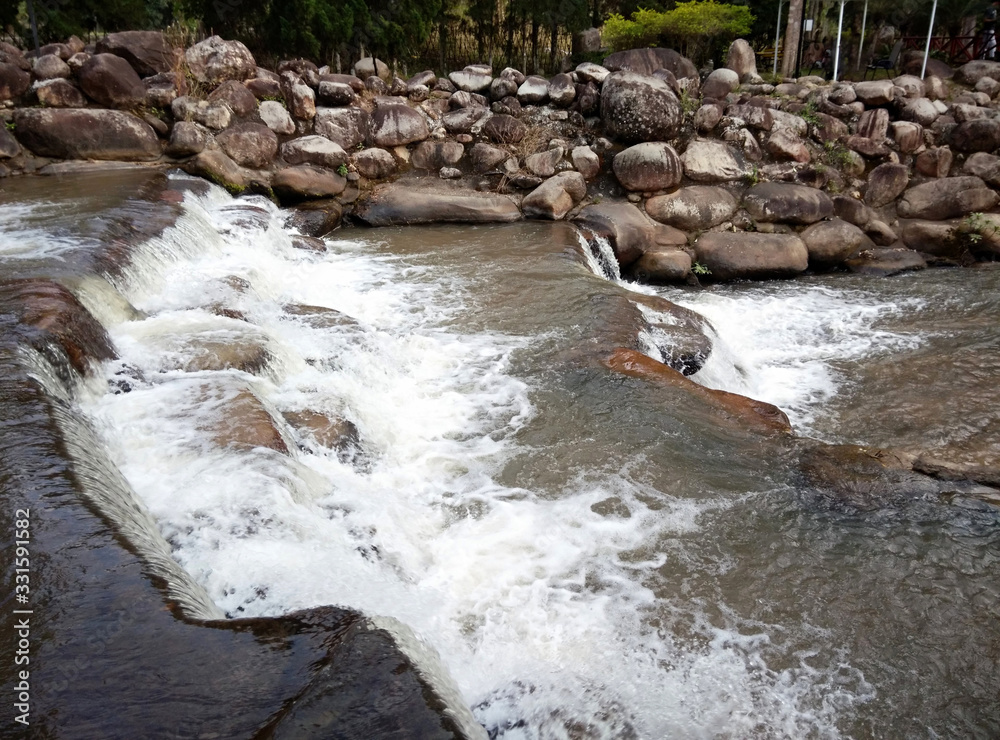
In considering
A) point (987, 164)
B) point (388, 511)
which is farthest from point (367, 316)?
point (987, 164)

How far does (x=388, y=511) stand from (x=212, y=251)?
4.75m

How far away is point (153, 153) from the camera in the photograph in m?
9.86

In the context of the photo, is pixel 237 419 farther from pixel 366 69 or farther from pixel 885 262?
pixel 366 69

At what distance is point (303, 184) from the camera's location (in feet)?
32.7

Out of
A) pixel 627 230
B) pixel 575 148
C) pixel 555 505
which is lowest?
pixel 555 505

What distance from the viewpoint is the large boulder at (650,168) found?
10.5 metres

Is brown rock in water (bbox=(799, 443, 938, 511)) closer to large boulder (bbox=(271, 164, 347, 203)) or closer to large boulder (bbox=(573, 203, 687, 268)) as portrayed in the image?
large boulder (bbox=(573, 203, 687, 268))

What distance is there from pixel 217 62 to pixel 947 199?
1171cm

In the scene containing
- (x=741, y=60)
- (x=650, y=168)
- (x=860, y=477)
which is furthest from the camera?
(x=741, y=60)

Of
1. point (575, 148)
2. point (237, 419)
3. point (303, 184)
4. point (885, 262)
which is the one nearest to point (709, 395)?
point (237, 419)

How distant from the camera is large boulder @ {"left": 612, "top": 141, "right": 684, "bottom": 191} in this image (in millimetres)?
10461

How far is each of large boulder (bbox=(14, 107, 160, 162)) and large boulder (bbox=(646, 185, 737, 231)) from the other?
7.36 meters

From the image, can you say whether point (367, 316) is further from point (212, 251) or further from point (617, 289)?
point (617, 289)

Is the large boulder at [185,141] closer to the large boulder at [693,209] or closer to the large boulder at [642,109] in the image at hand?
the large boulder at [642,109]
